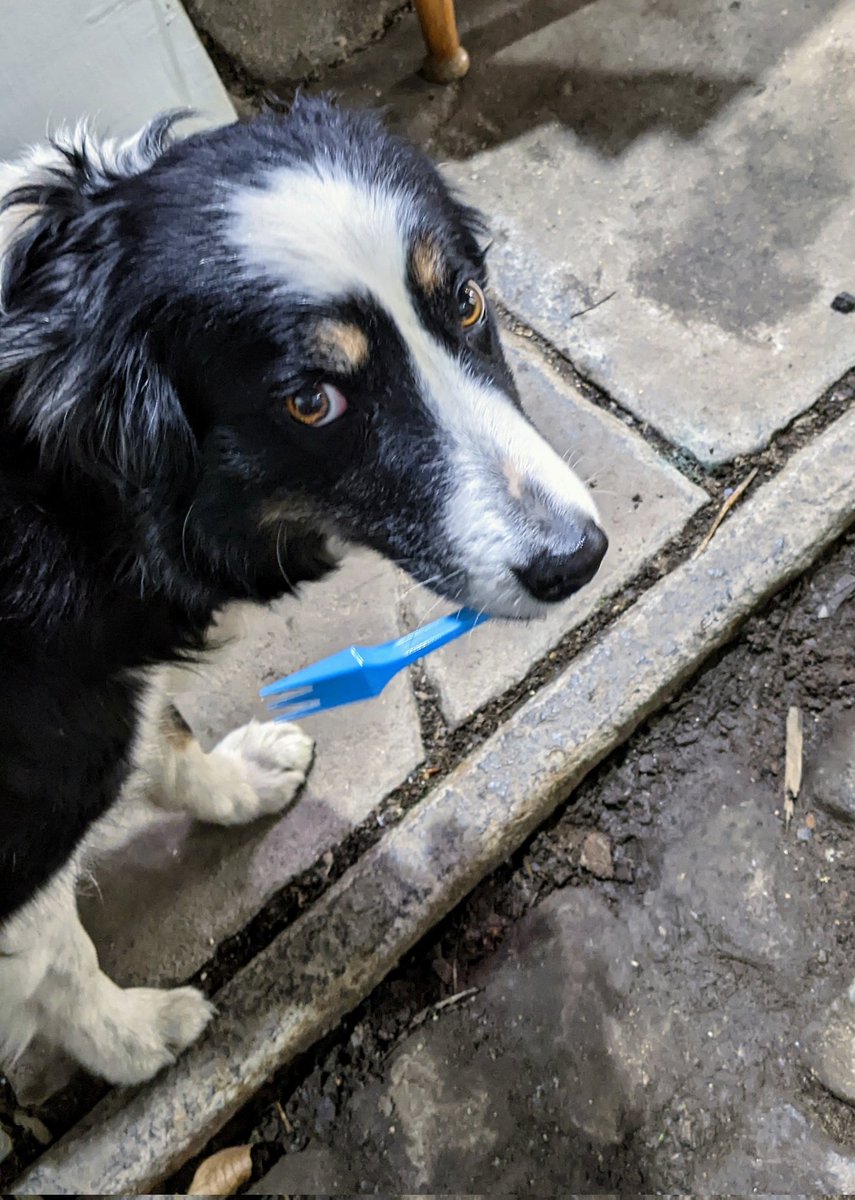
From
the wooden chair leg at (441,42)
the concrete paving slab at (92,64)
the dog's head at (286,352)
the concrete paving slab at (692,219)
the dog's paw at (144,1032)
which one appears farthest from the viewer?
the wooden chair leg at (441,42)

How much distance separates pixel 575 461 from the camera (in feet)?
7.28

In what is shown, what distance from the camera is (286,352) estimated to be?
3.80 ft

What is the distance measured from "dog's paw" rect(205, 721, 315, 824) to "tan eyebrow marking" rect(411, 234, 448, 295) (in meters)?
1.09

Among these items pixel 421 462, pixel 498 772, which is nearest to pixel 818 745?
pixel 498 772

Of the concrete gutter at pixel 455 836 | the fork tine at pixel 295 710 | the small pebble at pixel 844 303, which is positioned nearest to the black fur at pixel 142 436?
the fork tine at pixel 295 710

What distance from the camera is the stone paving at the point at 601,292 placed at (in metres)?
1.93

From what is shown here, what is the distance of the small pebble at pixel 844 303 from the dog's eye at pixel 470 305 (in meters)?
1.42

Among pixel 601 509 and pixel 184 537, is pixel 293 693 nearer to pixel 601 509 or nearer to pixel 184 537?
pixel 184 537

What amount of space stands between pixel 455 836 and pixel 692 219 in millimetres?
1884

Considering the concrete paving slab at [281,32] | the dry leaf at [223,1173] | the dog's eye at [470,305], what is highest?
the concrete paving slab at [281,32]

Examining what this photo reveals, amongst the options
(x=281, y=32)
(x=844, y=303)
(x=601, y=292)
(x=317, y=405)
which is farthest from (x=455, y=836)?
(x=281, y=32)

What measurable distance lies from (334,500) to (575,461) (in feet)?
3.46

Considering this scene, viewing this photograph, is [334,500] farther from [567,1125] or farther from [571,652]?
[567,1125]

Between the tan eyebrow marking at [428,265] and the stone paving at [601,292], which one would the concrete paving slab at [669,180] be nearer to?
the stone paving at [601,292]
